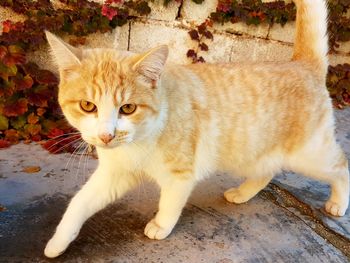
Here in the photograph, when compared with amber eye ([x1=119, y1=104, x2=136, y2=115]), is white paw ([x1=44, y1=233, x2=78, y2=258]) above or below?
below

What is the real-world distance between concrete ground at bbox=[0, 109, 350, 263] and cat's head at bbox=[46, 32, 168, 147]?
0.64 meters

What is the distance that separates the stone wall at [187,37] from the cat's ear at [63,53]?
6.61 feet

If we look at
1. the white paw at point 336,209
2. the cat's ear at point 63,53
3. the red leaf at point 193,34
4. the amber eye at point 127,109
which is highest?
the cat's ear at point 63,53

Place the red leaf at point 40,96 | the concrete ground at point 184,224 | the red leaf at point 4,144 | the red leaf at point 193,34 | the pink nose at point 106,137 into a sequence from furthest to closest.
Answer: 1. the red leaf at point 193,34
2. the red leaf at point 40,96
3. the red leaf at point 4,144
4. the concrete ground at point 184,224
5. the pink nose at point 106,137

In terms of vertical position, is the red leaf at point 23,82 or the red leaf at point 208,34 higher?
the red leaf at point 208,34

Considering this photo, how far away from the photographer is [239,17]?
4.68 metres

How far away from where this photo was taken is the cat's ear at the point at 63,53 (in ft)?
6.46

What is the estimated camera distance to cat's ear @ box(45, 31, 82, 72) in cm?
197

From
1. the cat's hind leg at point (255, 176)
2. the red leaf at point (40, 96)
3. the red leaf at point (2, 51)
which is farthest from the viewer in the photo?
the red leaf at point (40, 96)

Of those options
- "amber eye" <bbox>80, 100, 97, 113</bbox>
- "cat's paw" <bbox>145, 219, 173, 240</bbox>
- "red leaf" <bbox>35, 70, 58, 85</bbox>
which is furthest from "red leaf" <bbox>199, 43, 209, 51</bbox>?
"amber eye" <bbox>80, 100, 97, 113</bbox>

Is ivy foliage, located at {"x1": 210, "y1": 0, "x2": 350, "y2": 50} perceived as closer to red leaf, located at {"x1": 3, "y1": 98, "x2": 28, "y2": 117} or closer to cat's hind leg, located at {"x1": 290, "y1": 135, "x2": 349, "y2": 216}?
red leaf, located at {"x1": 3, "y1": 98, "x2": 28, "y2": 117}

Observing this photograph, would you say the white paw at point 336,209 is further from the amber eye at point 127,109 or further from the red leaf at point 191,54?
the red leaf at point 191,54

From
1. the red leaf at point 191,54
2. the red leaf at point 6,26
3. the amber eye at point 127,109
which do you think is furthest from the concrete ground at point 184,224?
the red leaf at point 191,54

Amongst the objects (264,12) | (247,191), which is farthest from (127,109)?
(264,12)
